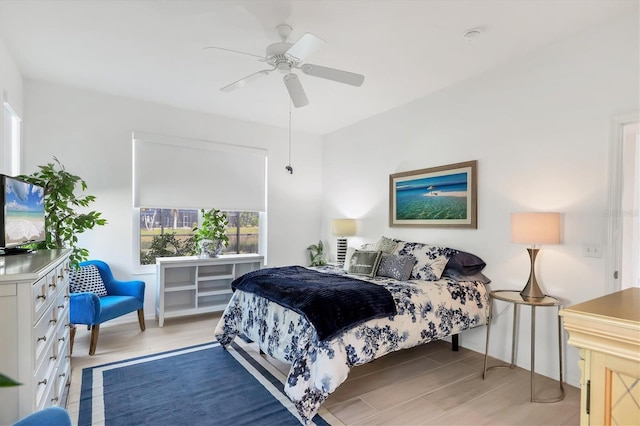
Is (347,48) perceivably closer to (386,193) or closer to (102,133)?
(386,193)

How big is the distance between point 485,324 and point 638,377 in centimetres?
266

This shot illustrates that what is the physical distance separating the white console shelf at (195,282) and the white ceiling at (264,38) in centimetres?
207

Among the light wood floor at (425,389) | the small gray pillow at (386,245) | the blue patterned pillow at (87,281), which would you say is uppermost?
the small gray pillow at (386,245)

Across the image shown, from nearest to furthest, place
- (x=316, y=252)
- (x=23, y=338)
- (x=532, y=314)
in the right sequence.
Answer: (x=23, y=338)
(x=532, y=314)
(x=316, y=252)

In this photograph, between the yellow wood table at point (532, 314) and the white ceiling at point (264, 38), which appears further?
the yellow wood table at point (532, 314)

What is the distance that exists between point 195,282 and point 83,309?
4.47 feet

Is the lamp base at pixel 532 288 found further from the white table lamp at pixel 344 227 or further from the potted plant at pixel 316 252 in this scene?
the potted plant at pixel 316 252

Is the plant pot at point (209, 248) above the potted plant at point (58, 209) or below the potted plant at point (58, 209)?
below

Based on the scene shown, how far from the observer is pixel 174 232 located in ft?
15.5

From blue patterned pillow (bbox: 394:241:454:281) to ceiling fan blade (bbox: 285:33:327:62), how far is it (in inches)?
90.0

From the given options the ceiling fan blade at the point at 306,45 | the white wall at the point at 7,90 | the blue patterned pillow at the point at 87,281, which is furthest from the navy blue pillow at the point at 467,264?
the white wall at the point at 7,90

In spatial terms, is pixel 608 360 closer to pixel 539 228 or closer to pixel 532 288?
pixel 539 228

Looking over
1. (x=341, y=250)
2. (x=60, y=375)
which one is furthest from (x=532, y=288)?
(x=60, y=375)

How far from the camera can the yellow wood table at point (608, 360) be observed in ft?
2.91
